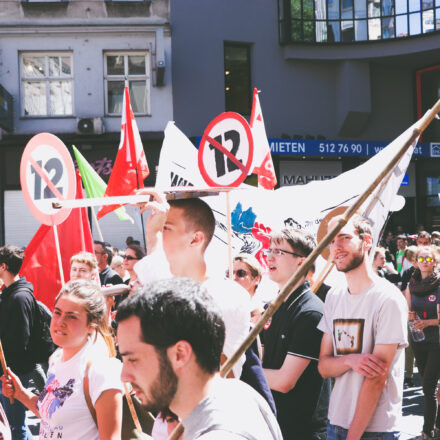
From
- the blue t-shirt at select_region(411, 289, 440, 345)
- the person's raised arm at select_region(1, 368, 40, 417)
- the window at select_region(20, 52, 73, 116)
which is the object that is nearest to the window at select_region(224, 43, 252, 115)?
the window at select_region(20, 52, 73, 116)

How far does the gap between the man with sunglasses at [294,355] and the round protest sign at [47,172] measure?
7.72ft

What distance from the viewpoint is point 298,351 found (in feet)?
9.93

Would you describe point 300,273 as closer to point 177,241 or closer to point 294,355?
point 177,241

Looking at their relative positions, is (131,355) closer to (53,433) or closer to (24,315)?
(53,433)

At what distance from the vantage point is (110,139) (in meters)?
16.1

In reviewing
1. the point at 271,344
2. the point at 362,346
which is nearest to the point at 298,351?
the point at 271,344

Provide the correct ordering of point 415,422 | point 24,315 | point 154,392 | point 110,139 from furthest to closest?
point 110,139
point 415,422
point 24,315
point 154,392

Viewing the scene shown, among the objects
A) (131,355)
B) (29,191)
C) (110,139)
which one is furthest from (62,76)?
(131,355)

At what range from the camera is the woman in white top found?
8.23ft

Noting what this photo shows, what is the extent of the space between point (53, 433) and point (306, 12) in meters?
17.6

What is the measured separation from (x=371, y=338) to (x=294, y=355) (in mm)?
377

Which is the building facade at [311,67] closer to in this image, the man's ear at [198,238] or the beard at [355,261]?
the beard at [355,261]

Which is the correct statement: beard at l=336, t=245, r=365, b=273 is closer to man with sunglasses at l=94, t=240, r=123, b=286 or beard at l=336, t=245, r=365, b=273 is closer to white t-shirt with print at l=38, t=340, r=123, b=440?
white t-shirt with print at l=38, t=340, r=123, b=440

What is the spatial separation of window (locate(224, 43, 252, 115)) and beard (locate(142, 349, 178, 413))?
54.5ft
